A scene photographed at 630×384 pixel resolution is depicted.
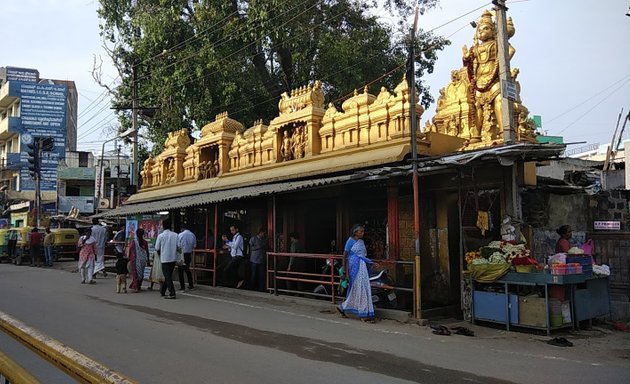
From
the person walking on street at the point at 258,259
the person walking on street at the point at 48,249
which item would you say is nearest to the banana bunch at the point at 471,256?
the person walking on street at the point at 258,259

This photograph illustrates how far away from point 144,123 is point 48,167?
2583cm

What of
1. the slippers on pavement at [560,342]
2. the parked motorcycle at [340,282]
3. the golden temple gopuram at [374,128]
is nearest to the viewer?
the slippers on pavement at [560,342]

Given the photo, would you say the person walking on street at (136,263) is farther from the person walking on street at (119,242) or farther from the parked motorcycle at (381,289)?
the parked motorcycle at (381,289)

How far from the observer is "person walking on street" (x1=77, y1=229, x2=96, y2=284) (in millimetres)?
15078

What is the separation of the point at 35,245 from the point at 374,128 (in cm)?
1877

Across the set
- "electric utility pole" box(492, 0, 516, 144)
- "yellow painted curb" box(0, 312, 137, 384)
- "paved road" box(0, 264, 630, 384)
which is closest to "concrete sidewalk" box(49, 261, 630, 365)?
"paved road" box(0, 264, 630, 384)

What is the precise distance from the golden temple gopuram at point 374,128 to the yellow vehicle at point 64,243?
46.3 ft

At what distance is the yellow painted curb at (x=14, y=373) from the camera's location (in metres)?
2.38

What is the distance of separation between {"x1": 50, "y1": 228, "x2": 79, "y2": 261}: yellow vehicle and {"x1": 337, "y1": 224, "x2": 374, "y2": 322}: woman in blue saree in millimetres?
21692

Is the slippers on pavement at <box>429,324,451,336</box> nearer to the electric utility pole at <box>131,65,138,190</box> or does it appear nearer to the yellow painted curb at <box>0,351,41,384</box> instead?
the yellow painted curb at <box>0,351,41,384</box>

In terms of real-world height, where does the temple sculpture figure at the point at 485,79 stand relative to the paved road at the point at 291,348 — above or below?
above

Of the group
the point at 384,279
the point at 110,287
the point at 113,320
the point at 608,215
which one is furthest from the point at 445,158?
the point at 110,287

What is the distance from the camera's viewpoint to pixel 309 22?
19484mm

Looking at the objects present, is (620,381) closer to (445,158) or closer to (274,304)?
(445,158)
